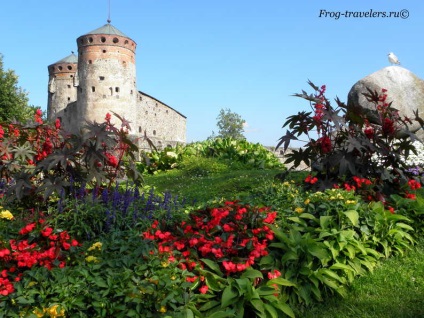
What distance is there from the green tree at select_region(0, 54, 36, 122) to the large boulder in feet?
70.0

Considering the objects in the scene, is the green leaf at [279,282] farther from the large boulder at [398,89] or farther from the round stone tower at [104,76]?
the round stone tower at [104,76]

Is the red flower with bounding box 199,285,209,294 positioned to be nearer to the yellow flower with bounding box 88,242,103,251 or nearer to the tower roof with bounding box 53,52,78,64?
the yellow flower with bounding box 88,242,103,251

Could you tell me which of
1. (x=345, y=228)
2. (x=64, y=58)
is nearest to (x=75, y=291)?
(x=345, y=228)

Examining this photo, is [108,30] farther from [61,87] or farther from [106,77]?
[61,87]

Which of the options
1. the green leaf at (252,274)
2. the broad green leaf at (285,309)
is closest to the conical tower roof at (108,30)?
the green leaf at (252,274)

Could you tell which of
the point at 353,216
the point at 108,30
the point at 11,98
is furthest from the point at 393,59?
the point at 108,30

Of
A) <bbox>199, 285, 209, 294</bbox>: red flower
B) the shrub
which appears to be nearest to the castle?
the shrub

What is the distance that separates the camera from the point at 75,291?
2.92m

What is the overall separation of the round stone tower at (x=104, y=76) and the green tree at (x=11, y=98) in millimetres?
9732

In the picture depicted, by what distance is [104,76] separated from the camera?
38.8 meters

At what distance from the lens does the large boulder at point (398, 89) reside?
12141 millimetres

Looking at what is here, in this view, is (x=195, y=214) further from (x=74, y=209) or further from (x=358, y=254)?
(x=358, y=254)

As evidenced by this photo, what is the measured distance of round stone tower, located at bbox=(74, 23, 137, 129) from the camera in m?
38.7

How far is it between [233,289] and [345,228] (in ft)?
5.08
